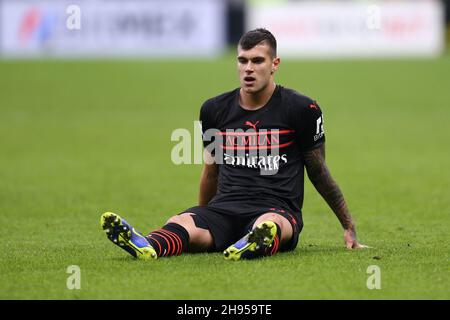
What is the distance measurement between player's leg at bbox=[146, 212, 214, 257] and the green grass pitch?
0.38ft

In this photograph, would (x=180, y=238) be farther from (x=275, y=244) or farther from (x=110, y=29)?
(x=110, y=29)

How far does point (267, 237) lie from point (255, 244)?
98mm

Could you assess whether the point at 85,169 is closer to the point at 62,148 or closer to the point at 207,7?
the point at 62,148

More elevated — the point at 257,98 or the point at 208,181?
the point at 257,98

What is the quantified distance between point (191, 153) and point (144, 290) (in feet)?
32.3

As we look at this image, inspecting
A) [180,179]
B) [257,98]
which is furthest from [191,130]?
[257,98]

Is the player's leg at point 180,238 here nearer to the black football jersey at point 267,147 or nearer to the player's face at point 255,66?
the black football jersey at point 267,147

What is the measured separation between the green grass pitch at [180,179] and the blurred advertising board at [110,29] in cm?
286

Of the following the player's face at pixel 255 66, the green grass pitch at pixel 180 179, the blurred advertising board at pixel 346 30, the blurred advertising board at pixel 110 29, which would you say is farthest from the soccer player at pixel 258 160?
the blurred advertising board at pixel 346 30

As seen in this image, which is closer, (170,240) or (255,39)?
(170,240)

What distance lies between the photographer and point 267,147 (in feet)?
23.5

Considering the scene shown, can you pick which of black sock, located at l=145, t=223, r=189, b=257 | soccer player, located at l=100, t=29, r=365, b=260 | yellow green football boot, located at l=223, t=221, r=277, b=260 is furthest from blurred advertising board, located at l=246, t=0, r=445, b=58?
yellow green football boot, located at l=223, t=221, r=277, b=260

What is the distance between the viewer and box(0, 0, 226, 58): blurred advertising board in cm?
3128

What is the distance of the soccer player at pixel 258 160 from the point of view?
7039 mm
